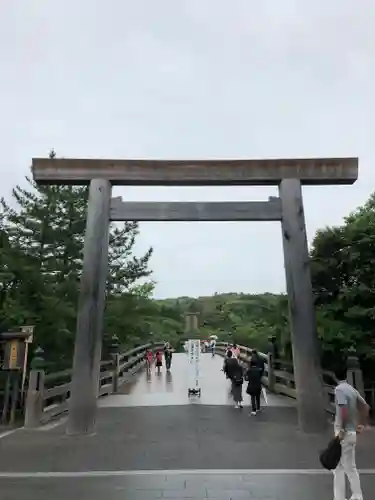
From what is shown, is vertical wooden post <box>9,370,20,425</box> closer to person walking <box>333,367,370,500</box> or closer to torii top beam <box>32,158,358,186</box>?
torii top beam <box>32,158,358,186</box>

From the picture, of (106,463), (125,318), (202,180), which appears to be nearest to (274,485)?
(106,463)

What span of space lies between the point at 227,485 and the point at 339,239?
7.74 m

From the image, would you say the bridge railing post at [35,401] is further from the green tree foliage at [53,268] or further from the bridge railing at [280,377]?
the bridge railing at [280,377]

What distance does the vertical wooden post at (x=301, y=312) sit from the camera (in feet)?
30.9

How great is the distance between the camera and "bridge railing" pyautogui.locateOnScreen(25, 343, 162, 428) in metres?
10.1

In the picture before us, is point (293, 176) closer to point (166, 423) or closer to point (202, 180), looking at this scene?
point (202, 180)

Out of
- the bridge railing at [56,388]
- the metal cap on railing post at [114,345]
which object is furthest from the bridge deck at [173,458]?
the metal cap on railing post at [114,345]

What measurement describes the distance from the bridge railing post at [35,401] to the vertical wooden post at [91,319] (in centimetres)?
114

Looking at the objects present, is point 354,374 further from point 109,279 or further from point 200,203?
point 109,279

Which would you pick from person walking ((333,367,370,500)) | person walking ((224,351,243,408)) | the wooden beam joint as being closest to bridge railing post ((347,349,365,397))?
the wooden beam joint

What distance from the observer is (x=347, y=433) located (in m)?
5.17

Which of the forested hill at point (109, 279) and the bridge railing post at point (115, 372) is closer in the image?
the forested hill at point (109, 279)

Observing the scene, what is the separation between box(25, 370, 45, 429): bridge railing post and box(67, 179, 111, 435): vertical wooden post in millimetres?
1144

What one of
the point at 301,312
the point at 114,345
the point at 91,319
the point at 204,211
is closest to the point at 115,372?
the point at 114,345
